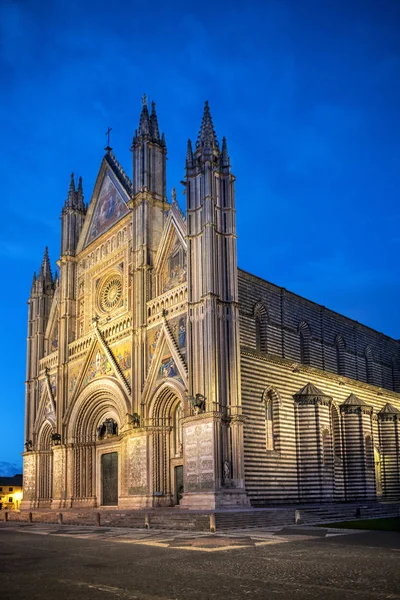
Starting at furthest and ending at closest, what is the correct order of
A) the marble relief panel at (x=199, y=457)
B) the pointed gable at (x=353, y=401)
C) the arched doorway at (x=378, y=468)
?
the arched doorway at (x=378, y=468)
the pointed gable at (x=353, y=401)
the marble relief panel at (x=199, y=457)

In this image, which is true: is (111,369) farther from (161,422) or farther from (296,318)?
(296,318)

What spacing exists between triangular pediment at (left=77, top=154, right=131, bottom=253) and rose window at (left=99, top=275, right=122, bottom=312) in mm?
3279

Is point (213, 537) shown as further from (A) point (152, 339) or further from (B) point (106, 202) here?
(B) point (106, 202)

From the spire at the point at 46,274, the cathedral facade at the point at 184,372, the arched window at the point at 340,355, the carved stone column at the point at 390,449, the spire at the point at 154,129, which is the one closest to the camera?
the cathedral facade at the point at 184,372

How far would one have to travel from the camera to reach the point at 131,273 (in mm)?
34594

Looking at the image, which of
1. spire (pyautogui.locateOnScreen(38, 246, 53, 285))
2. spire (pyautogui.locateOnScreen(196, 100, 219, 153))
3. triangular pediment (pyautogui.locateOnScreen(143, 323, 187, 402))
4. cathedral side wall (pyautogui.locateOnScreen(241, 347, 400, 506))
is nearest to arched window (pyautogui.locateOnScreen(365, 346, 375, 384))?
cathedral side wall (pyautogui.locateOnScreen(241, 347, 400, 506))

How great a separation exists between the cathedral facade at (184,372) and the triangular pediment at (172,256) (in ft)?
0.28

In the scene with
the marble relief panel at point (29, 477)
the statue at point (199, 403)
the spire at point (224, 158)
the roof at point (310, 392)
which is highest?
the spire at point (224, 158)

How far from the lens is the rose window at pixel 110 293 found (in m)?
36.6

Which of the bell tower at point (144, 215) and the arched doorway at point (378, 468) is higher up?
the bell tower at point (144, 215)

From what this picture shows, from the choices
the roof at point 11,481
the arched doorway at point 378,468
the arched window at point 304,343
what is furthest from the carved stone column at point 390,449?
the roof at point 11,481

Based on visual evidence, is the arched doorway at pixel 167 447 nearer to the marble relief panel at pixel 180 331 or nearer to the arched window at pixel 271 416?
the marble relief panel at pixel 180 331

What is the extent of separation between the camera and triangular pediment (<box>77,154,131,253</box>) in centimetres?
3775

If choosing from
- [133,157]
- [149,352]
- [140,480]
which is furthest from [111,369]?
[133,157]
